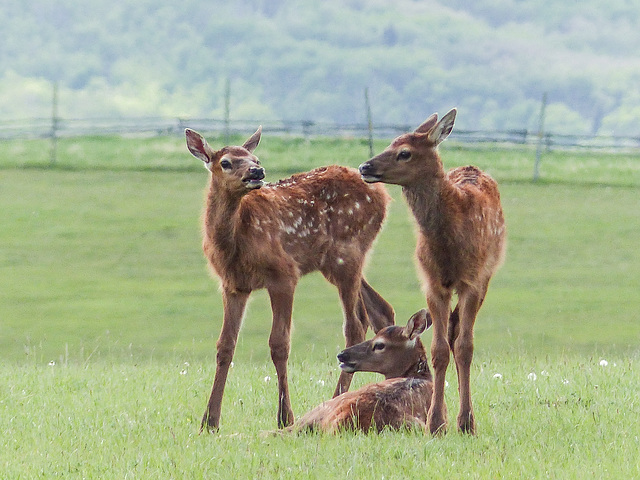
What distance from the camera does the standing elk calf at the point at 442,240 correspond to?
699 cm

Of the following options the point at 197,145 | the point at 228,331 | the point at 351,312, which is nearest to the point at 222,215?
the point at 197,145

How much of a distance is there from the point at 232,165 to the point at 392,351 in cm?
195

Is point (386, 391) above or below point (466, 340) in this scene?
below

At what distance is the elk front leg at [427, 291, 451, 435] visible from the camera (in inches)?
275

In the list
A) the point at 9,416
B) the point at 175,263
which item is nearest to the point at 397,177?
the point at 9,416

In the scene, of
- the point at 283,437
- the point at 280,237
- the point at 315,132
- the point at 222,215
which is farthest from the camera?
the point at 315,132

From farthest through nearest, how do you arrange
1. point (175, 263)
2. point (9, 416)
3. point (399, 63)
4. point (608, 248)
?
point (399, 63), point (608, 248), point (175, 263), point (9, 416)

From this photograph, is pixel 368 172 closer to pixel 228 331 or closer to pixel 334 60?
pixel 228 331

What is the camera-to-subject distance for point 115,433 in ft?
23.2

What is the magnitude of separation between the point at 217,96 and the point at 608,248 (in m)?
124

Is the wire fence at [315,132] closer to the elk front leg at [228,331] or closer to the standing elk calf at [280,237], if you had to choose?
the standing elk calf at [280,237]

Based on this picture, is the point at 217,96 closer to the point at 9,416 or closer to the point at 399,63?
the point at 399,63

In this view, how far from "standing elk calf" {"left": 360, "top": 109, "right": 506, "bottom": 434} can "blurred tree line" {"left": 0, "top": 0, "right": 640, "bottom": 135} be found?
383 ft

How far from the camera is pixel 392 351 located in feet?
25.9
